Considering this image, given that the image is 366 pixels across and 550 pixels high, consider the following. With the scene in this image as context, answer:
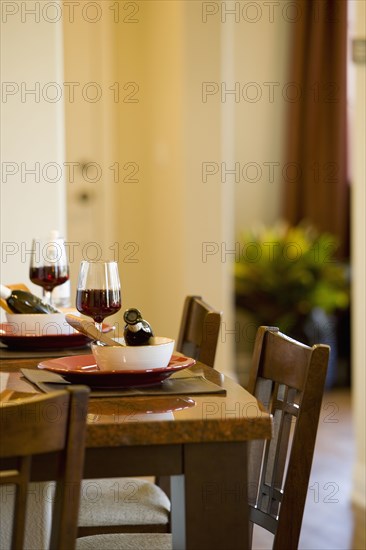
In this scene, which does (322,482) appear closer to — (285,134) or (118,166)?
(118,166)

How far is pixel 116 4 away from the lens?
5.20m

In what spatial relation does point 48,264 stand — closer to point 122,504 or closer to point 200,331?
point 200,331

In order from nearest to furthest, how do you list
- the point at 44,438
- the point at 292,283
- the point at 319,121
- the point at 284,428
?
the point at 44,438 < the point at 284,428 < the point at 292,283 < the point at 319,121

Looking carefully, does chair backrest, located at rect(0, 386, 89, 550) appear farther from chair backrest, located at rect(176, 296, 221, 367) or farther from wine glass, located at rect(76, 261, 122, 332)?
chair backrest, located at rect(176, 296, 221, 367)

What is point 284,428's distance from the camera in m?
1.69

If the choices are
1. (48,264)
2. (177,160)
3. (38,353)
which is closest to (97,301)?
(38,353)

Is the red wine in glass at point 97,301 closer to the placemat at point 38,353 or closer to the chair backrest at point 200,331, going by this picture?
the placemat at point 38,353

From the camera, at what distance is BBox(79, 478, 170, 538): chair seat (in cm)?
192

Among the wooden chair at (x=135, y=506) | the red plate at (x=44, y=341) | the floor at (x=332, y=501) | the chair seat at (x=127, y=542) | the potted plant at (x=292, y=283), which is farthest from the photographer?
the potted plant at (x=292, y=283)

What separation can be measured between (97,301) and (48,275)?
60cm

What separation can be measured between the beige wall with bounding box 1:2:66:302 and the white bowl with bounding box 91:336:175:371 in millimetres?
1710

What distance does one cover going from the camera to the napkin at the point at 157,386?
5.03ft

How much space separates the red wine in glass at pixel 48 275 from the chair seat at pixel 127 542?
0.77m

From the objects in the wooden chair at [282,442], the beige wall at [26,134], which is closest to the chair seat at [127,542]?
the wooden chair at [282,442]
